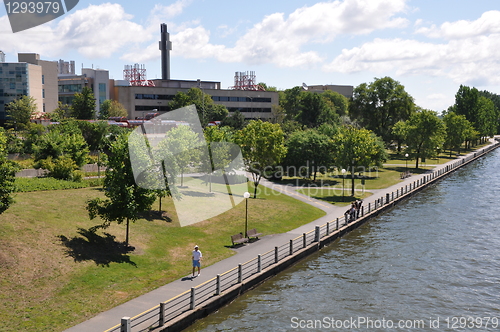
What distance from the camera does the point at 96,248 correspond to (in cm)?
2370

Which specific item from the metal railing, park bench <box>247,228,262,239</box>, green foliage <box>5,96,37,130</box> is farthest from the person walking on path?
green foliage <box>5,96,37,130</box>

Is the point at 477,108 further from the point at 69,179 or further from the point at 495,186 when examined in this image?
the point at 69,179

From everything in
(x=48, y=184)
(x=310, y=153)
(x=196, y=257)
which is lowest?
(x=196, y=257)

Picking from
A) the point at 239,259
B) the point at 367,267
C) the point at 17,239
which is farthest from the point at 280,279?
the point at 17,239

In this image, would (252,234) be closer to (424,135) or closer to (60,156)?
(60,156)

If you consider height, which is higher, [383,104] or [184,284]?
[383,104]

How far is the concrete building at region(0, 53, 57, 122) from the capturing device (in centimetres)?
9281

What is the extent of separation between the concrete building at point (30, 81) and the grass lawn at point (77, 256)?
71.9 meters

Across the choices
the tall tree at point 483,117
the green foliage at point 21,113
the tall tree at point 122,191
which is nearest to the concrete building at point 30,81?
the green foliage at point 21,113

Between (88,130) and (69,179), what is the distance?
26649 mm

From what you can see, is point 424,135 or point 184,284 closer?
point 184,284

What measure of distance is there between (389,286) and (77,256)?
54.0 ft

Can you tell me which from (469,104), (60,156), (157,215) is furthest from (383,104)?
(157,215)

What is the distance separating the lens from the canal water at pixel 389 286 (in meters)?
20.0
